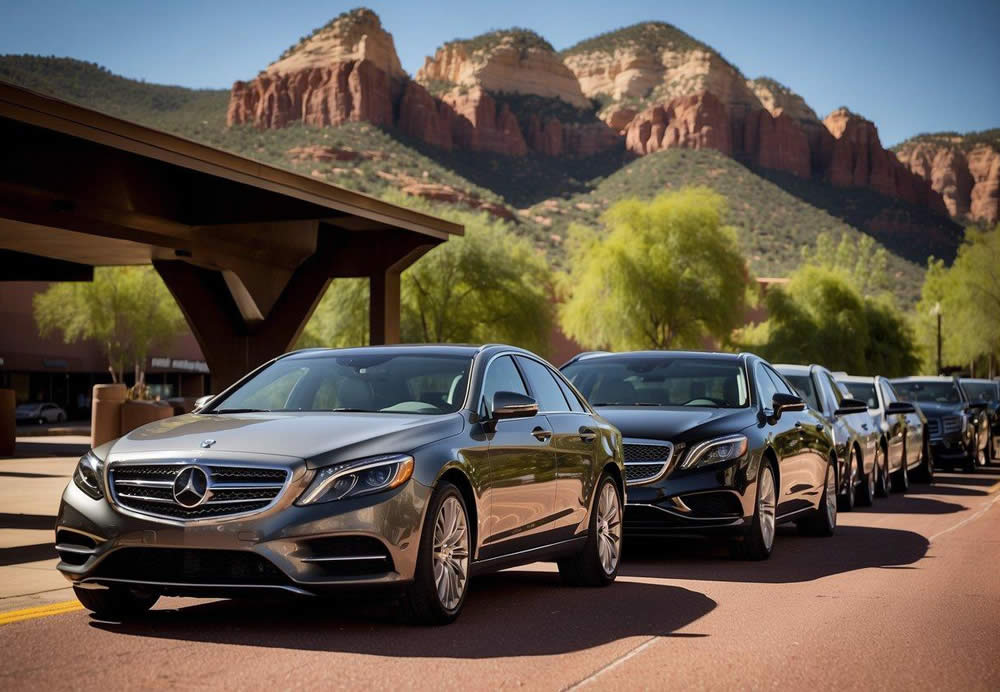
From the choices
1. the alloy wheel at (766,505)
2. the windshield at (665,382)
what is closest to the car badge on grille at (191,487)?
the alloy wheel at (766,505)

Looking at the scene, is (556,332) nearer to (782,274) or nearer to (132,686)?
(782,274)

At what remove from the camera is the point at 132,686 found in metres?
6.01

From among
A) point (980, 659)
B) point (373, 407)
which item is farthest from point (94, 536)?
point (980, 659)

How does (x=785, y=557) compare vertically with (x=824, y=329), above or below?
below

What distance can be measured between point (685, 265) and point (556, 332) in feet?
106

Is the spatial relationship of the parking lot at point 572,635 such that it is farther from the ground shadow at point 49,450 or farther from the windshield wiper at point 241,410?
the ground shadow at point 49,450

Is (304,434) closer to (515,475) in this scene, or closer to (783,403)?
(515,475)

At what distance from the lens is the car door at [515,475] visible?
8.36 meters

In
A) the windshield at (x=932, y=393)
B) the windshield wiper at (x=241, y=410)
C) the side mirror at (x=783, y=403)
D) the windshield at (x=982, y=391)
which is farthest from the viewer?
the windshield at (x=982, y=391)

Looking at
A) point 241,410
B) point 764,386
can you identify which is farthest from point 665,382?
point 241,410

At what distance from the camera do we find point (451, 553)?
7758mm

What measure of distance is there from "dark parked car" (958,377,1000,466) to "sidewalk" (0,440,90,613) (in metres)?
19.9

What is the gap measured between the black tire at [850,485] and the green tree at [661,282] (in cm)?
3805

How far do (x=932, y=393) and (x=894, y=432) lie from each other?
8.75 meters
